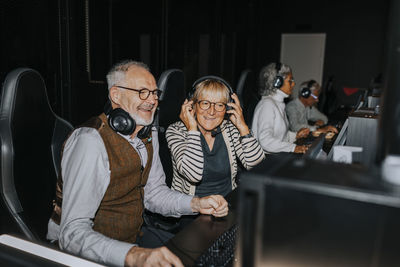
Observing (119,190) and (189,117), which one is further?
(189,117)

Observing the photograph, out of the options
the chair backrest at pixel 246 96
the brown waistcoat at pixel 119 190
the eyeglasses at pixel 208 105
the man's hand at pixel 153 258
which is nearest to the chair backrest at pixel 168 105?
the eyeglasses at pixel 208 105

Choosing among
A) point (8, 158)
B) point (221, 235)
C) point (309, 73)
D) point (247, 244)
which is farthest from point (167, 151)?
point (309, 73)

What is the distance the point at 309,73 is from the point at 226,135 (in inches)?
220

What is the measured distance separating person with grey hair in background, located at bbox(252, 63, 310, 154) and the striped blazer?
1.81ft

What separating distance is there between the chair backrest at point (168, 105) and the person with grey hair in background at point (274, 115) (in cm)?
76

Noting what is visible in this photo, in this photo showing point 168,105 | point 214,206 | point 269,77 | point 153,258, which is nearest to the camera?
point 153,258

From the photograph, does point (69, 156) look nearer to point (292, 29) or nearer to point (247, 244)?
point (247, 244)

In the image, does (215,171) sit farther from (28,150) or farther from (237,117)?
(28,150)

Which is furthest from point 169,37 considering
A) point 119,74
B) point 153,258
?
point 153,258

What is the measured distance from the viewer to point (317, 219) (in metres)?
0.48

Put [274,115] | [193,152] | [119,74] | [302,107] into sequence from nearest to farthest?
[119,74] → [193,152] → [274,115] → [302,107]

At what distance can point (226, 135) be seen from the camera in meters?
1.90

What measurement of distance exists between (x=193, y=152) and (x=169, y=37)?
214 cm

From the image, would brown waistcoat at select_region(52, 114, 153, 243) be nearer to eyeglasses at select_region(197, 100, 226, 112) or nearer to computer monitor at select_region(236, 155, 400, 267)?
eyeglasses at select_region(197, 100, 226, 112)
